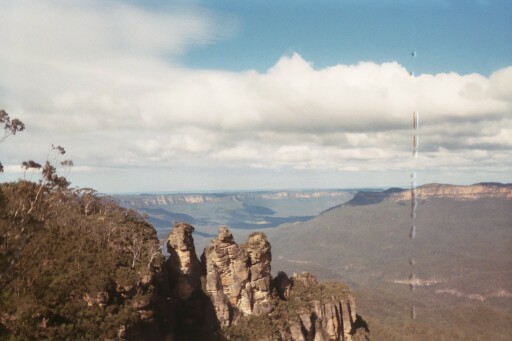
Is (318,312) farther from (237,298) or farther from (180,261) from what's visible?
(180,261)

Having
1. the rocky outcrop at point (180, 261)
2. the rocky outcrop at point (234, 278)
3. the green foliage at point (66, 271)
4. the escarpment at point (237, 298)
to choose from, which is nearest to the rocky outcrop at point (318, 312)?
the escarpment at point (237, 298)

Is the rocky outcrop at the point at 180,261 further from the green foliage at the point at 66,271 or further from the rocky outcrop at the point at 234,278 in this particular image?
the green foliage at the point at 66,271

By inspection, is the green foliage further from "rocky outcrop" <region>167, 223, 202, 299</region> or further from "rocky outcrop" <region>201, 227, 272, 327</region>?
"rocky outcrop" <region>201, 227, 272, 327</region>

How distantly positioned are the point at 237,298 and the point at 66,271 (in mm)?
47968

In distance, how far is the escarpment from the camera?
3430 inches

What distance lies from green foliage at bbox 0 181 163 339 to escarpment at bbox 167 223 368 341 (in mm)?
12692

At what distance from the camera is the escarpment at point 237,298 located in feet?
286

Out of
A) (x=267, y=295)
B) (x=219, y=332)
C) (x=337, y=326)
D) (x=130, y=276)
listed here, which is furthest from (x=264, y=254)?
(x=130, y=276)

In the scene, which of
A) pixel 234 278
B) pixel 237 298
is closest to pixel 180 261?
pixel 234 278

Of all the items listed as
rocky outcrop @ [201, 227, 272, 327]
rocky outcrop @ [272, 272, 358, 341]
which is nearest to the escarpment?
rocky outcrop @ [201, 227, 272, 327]

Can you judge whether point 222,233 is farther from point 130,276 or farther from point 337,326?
point 337,326

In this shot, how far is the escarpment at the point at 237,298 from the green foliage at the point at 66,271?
12.7 meters

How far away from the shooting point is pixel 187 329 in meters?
85.4

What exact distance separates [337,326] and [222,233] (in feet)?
147
